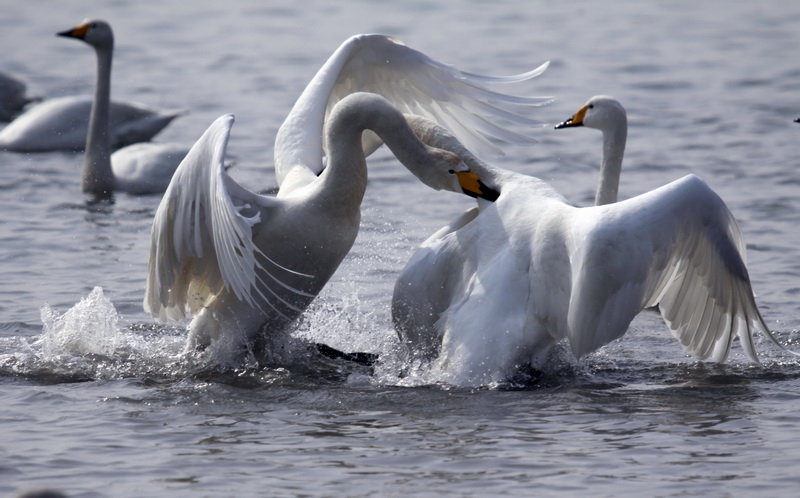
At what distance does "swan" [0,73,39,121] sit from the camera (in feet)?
49.9

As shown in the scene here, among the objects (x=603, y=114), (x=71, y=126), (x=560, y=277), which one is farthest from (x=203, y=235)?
(x=71, y=126)

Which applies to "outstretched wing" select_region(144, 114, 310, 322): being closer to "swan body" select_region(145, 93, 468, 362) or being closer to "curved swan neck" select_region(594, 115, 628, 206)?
"swan body" select_region(145, 93, 468, 362)

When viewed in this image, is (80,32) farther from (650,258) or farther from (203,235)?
(650,258)

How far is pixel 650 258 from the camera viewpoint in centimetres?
629

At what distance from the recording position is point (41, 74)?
18250mm

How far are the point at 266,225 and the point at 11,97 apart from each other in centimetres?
924

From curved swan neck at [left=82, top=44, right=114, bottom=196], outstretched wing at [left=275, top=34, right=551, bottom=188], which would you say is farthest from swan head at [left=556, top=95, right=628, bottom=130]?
curved swan neck at [left=82, top=44, right=114, bottom=196]

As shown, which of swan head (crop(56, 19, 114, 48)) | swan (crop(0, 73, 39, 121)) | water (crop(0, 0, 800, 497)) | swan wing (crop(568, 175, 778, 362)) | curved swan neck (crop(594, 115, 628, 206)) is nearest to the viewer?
water (crop(0, 0, 800, 497))

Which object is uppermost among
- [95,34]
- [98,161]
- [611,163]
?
[95,34]

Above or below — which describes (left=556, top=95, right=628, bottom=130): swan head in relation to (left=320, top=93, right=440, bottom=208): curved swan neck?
above

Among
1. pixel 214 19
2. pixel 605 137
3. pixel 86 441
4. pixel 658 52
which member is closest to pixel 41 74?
pixel 214 19

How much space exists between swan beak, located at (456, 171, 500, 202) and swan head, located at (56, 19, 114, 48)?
6169 mm

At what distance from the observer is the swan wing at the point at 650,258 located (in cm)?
619

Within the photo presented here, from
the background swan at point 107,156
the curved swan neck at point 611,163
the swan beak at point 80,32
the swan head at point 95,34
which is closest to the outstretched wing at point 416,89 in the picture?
the curved swan neck at point 611,163
